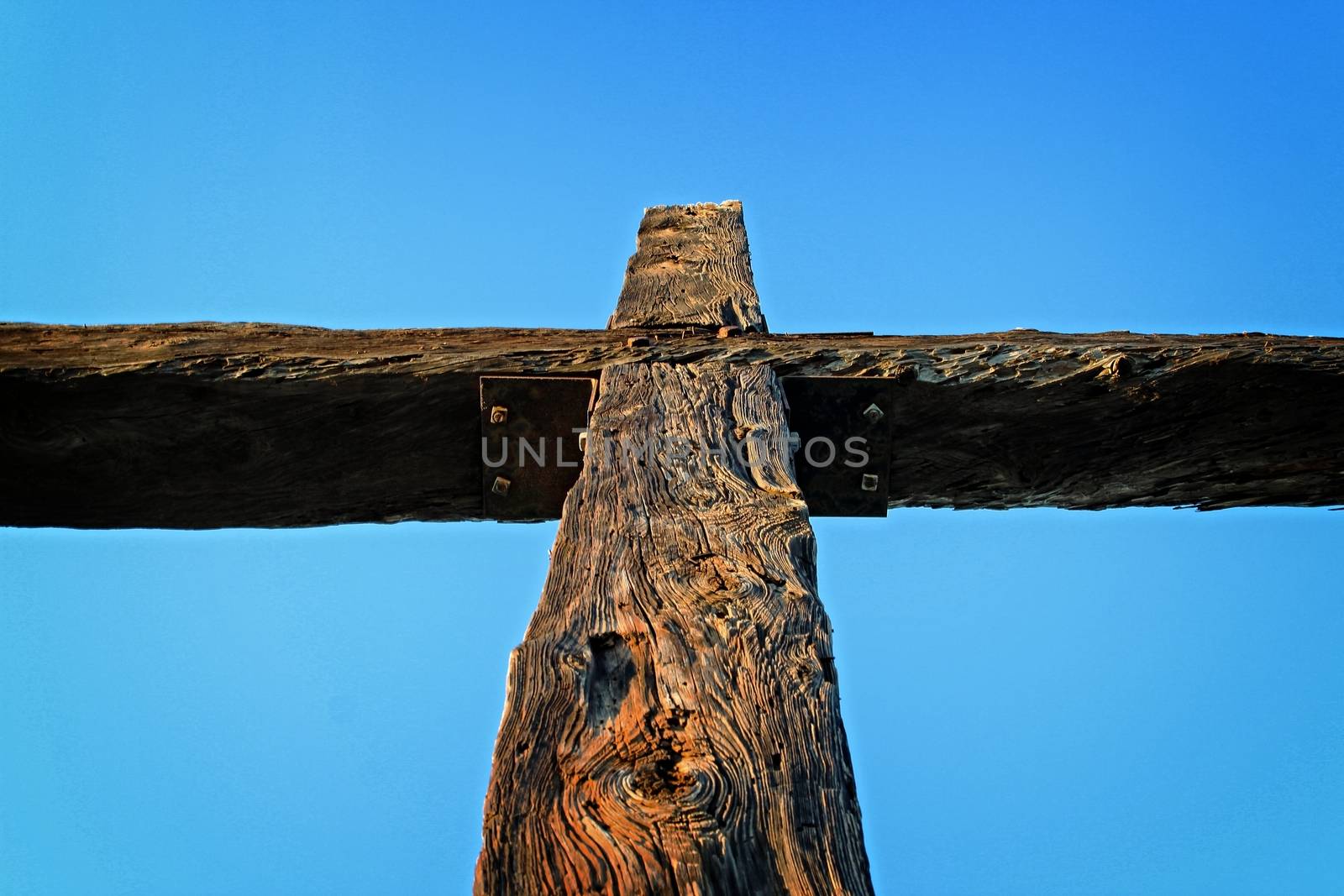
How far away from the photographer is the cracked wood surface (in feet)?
9.40

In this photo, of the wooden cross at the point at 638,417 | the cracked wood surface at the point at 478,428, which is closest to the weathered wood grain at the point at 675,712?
the wooden cross at the point at 638,417

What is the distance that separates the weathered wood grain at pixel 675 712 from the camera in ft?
4.17

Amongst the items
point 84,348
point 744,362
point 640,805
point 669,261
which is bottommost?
point 640,805

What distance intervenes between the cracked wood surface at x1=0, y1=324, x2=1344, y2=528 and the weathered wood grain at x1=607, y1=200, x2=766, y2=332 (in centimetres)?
23

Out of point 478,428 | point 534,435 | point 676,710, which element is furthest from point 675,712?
point 478,428

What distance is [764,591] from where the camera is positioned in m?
1.76

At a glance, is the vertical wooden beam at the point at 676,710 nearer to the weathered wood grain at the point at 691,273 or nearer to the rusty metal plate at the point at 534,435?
the rusty metal plate at the point at 534,435

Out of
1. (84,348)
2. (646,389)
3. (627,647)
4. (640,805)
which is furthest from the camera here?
(84,348)

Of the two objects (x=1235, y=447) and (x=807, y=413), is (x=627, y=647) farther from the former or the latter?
(x=1235, y=447)

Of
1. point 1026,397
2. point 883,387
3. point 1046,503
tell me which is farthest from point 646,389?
point 1046,503

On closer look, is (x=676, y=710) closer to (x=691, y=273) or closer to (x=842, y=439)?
(x=842, y=439)

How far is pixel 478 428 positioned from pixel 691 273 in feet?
3.35

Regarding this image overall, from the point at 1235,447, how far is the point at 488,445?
169 cm

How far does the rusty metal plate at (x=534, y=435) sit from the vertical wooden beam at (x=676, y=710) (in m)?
0.56
